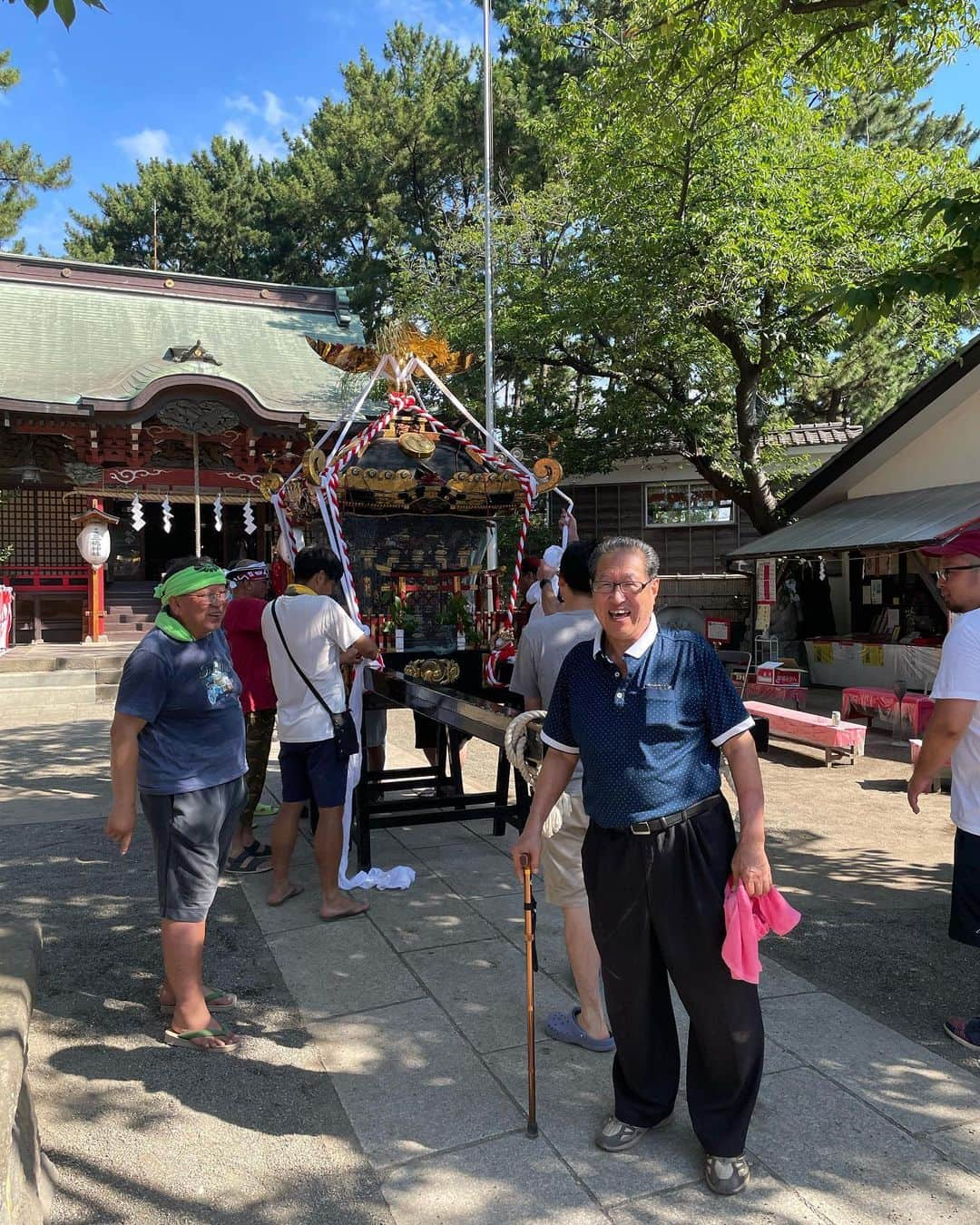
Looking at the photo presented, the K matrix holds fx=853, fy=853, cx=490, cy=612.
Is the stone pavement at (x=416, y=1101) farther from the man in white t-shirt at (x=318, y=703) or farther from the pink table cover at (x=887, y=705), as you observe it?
the pink table cover at (x=887, y=705)

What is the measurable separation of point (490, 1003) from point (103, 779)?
215 inches

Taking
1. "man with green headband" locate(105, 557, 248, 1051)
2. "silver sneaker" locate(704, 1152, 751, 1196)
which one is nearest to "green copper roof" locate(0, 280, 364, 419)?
"man with green headband" locate(105, 557, 248, 1051)

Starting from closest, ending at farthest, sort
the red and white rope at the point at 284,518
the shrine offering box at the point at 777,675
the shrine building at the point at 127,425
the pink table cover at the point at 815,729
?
the red and white rope at the point at 284,518 < the pink table cover at the point at 815,729 < the shrine offering box at the point at 777,675 < the shrine building at the point at 127,425

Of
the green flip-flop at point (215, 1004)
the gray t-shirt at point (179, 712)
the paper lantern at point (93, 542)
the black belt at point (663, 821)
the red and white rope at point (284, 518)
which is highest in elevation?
the paper lantern at point (93, 542)

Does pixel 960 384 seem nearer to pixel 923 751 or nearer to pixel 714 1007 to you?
pixel 923 751

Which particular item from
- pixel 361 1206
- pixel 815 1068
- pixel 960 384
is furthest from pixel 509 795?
pixel 960 384

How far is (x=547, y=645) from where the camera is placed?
363 cm

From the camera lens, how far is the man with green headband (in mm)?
3139

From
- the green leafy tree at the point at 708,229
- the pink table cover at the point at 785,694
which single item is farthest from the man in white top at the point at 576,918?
the pink table cover at the point at 785,694

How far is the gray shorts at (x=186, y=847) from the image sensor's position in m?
3.21

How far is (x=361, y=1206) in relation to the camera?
7.82 ft

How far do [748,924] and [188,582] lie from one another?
2317mm

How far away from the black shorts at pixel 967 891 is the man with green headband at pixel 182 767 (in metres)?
2.79

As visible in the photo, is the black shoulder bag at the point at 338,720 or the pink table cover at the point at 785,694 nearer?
the black shoulder bag at the point at 338,720
